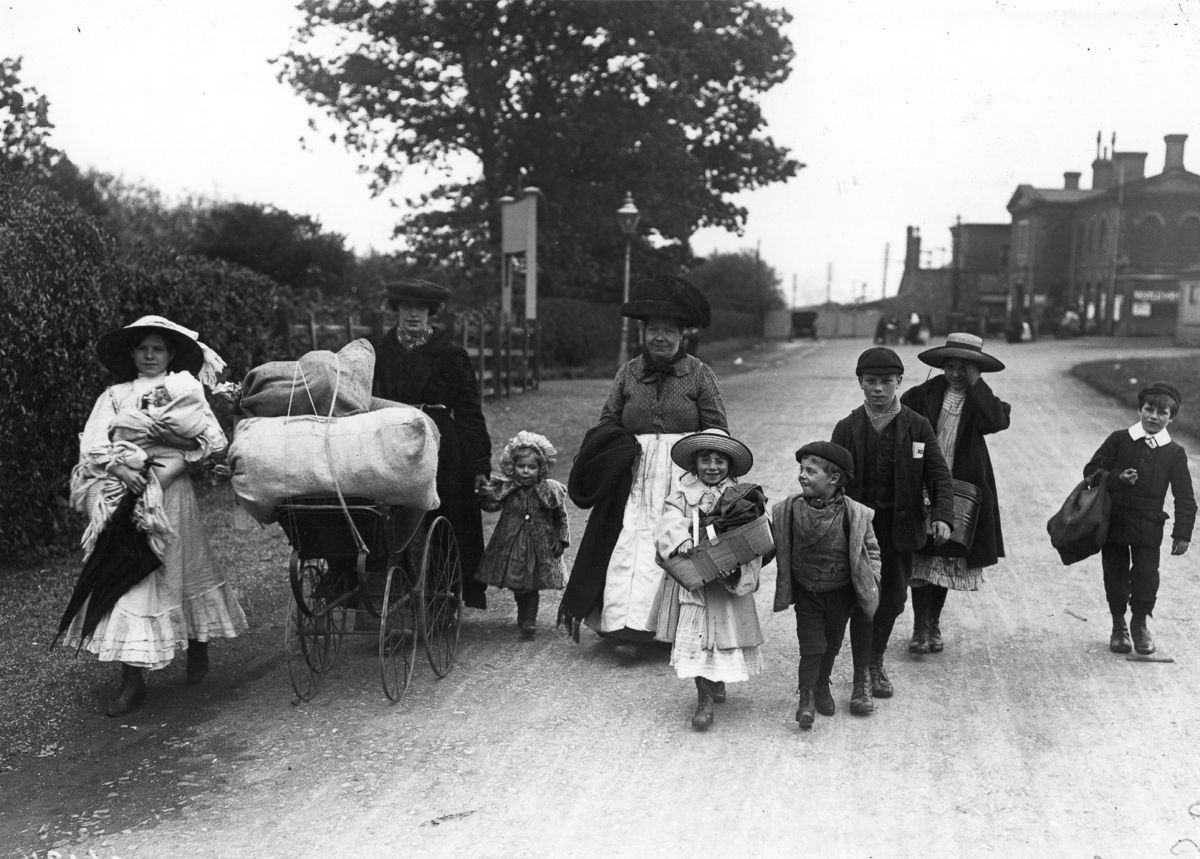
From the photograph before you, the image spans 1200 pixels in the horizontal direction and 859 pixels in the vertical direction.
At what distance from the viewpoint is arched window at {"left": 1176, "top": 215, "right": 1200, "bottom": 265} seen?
5288 cm

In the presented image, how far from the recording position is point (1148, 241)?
5419 cm

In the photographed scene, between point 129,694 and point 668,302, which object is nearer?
point 129,694

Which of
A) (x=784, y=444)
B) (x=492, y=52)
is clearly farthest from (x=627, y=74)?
(x=784, y=444)

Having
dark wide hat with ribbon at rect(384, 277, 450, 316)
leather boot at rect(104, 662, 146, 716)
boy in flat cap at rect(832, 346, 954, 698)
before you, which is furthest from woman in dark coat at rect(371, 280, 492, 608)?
boy in flat cap at rect(832, 346, 954, 698)

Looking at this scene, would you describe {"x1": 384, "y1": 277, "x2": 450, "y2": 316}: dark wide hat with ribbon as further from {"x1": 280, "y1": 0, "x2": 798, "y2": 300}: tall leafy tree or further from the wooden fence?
{"x1": 280, "y1": 0, "x2": 798, "y2": 300}: tall leafy tree

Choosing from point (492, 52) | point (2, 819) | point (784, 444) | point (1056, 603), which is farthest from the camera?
point (492, 52)

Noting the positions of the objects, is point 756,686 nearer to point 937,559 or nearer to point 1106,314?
point 937,559

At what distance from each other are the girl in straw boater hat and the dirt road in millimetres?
232

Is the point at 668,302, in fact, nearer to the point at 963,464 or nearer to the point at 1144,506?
the point at 963,464

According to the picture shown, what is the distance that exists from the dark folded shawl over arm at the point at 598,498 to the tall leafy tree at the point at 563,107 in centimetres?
2221

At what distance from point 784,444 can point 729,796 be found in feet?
34.7

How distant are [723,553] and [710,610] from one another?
0.28 metres

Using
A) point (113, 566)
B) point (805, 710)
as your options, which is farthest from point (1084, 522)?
point (113, 566)

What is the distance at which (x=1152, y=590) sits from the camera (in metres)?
6.27
